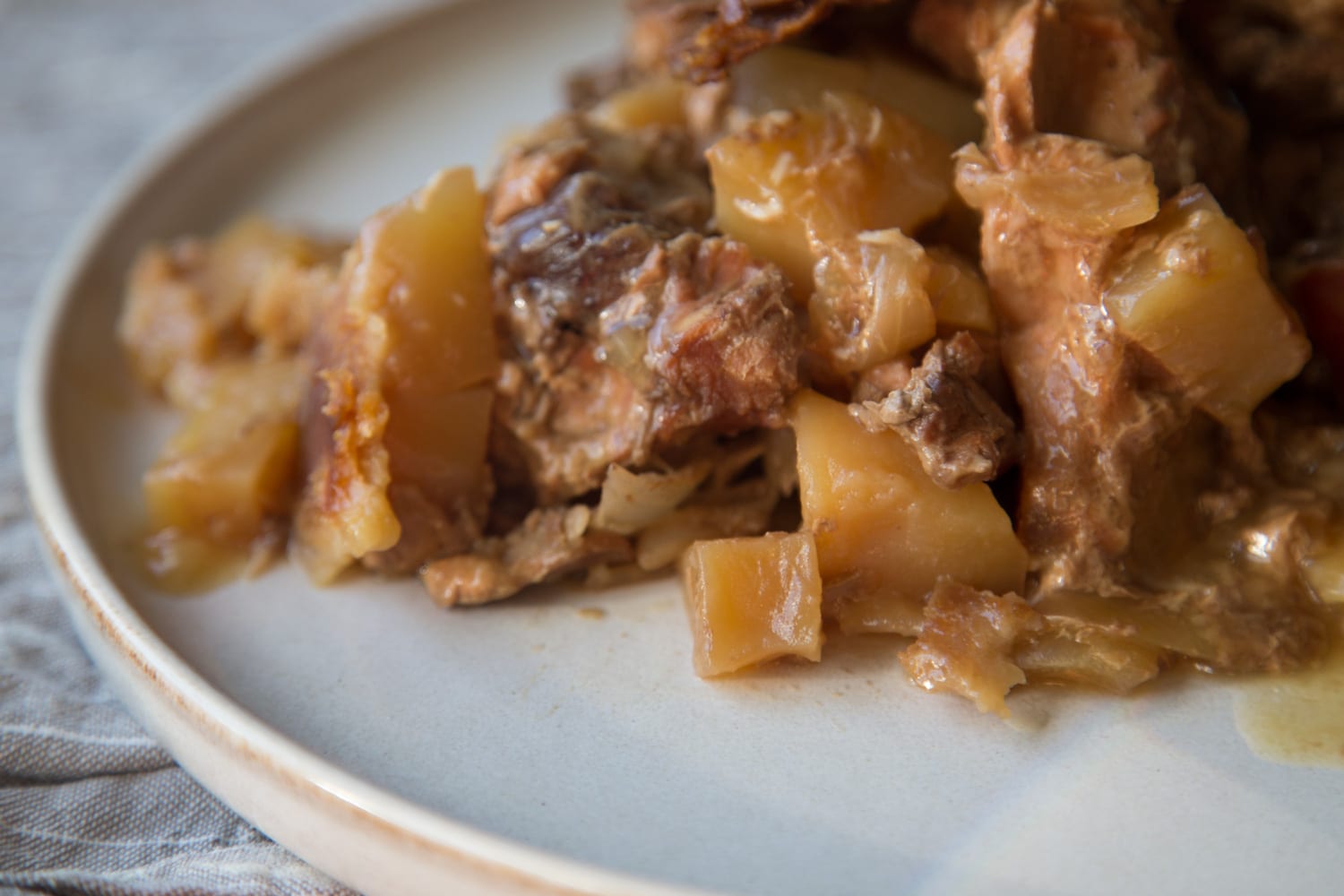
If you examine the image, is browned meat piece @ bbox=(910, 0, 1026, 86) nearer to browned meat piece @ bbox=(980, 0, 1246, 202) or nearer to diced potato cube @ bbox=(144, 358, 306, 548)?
browned meat piece @ bbox=(980, 0, 1246, 202)

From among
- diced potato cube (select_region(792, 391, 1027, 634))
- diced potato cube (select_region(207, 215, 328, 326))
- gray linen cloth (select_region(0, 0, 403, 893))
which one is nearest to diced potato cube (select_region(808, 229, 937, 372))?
diced potato cube (select_region(792, 391, 1027, 634))

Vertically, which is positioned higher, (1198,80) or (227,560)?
(1198,80)

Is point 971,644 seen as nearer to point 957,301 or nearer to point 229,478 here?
point 957,301

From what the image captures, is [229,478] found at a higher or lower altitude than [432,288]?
lower

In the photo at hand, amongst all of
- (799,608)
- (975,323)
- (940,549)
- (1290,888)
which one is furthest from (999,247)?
(1290,888)

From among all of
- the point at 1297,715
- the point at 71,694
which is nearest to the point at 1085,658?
the point at 1297,715

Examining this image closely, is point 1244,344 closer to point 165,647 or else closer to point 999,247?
point 999,247
